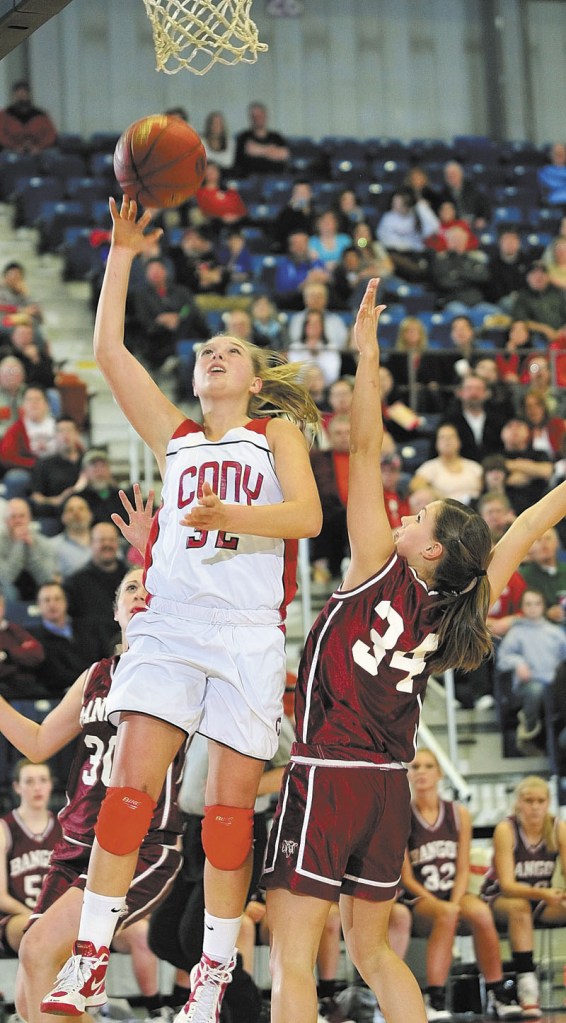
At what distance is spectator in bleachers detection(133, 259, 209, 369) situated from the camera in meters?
11.6

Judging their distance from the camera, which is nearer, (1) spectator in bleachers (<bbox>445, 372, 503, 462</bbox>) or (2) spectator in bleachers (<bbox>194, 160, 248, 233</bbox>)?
(1) spectator in bleachers (<bbox>445, 372, 503, 462</bbox>)

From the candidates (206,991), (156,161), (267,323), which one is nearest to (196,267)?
(267,323)

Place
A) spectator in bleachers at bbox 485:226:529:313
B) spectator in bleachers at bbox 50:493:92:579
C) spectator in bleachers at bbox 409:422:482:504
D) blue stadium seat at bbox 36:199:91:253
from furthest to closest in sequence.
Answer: spectator in bleachers at bbox 485:226:529:313, blue stadium seat at bbox 36:199:91:253, spectator in bleachers at bbox 409:422:482:504, spectator in bleachers at bbox 50:493:92:579

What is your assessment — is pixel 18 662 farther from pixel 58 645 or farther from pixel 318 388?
pixel 318 388

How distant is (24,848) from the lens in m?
6.98

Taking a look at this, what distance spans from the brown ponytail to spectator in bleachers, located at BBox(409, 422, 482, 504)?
228 inches

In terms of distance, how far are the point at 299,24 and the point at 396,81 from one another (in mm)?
1478

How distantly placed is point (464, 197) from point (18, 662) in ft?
33.7

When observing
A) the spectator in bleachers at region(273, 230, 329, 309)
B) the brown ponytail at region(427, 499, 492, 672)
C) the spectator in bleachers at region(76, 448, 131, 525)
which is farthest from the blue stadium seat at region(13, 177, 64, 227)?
the brown ponytail at region(427, 499, 492, 672)

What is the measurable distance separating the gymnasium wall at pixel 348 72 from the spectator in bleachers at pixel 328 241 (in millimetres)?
4426

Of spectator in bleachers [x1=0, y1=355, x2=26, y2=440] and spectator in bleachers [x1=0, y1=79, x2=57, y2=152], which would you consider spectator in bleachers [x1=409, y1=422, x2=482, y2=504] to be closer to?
spectator in bleachers [x1=0, y1=355, x2=26, y2=440]

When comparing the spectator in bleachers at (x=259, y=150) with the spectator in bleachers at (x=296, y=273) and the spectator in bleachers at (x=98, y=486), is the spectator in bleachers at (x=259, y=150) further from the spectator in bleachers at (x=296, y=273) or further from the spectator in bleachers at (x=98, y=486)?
the spectator in bleachers at (x=98, y=486)

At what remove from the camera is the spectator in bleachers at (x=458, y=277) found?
579 inches

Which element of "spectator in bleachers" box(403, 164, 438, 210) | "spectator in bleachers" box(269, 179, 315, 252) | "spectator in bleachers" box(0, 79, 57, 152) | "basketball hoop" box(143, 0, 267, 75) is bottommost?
"basketball hoop" box(143, 0, 267, 75)
